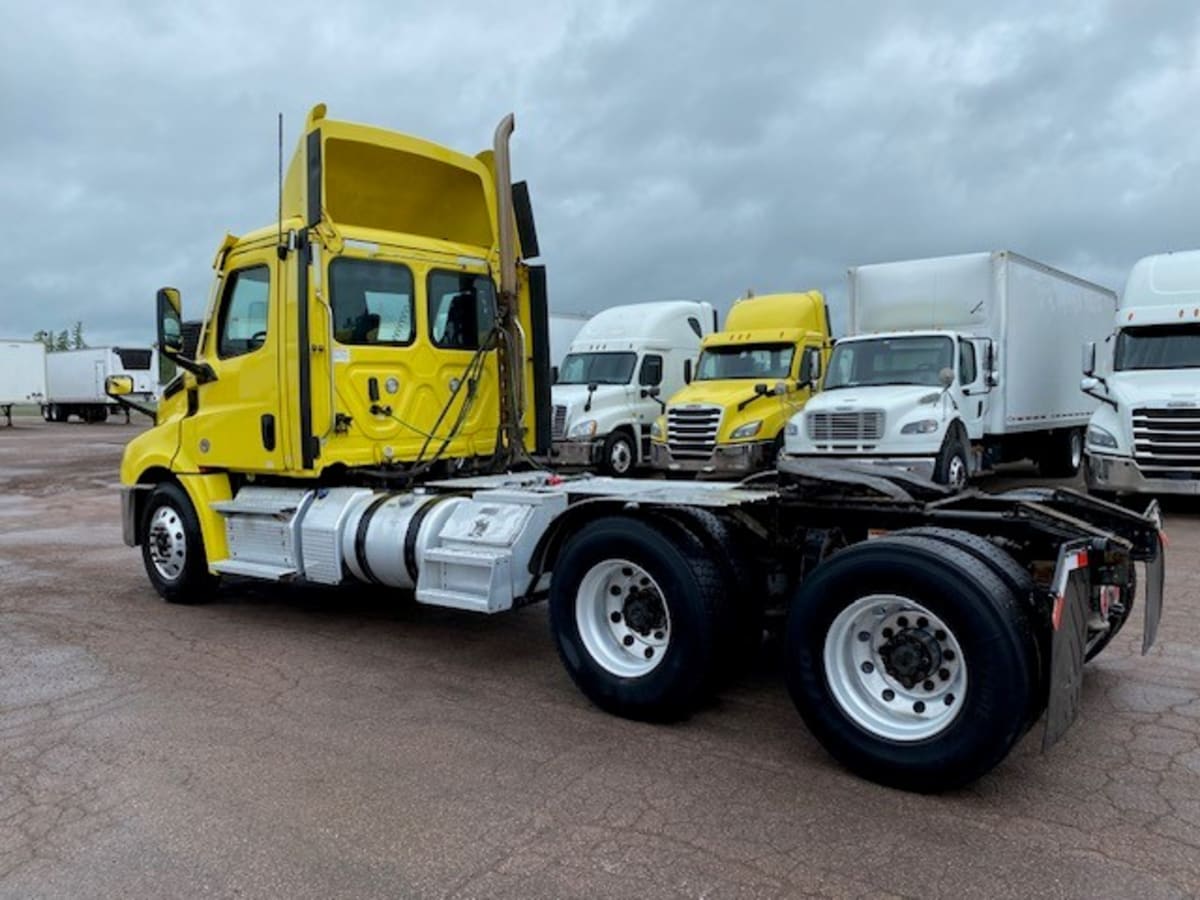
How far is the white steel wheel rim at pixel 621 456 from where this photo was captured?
56.9 feet

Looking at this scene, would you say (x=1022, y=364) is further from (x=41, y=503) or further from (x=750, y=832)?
(x=41, y=503)

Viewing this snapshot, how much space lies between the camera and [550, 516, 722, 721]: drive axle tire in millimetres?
4535

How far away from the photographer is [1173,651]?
5879 millimetres

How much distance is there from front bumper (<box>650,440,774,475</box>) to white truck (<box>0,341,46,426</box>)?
129ft

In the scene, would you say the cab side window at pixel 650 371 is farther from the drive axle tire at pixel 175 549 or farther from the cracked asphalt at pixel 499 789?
the cracked asphalt at pixel 499 789

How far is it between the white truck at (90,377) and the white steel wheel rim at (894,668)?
141 ft

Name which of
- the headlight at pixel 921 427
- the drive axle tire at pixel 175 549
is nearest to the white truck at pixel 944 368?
the headlight at pixel 921 427

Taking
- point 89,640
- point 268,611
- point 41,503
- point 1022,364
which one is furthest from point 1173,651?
point 41,503

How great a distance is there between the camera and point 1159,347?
12320 millimetres

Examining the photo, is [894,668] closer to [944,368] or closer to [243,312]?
[243,312]

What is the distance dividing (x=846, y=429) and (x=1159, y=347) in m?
4.10

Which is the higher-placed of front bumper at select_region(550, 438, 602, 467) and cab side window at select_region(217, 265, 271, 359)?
cab side window at select_region(217, 265, 271, 359)

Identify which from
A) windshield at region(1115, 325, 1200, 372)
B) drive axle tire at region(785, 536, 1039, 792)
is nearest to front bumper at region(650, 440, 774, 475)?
windshield at region(1115, 325, 1200, 372)

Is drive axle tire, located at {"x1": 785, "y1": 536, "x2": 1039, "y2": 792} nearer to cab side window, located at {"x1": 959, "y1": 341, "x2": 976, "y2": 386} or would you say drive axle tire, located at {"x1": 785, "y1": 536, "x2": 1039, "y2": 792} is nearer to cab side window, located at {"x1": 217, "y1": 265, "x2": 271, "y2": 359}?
cab side window, located at {"x1": 217, "y1": 265, "x2": 271, "y2": 359}
